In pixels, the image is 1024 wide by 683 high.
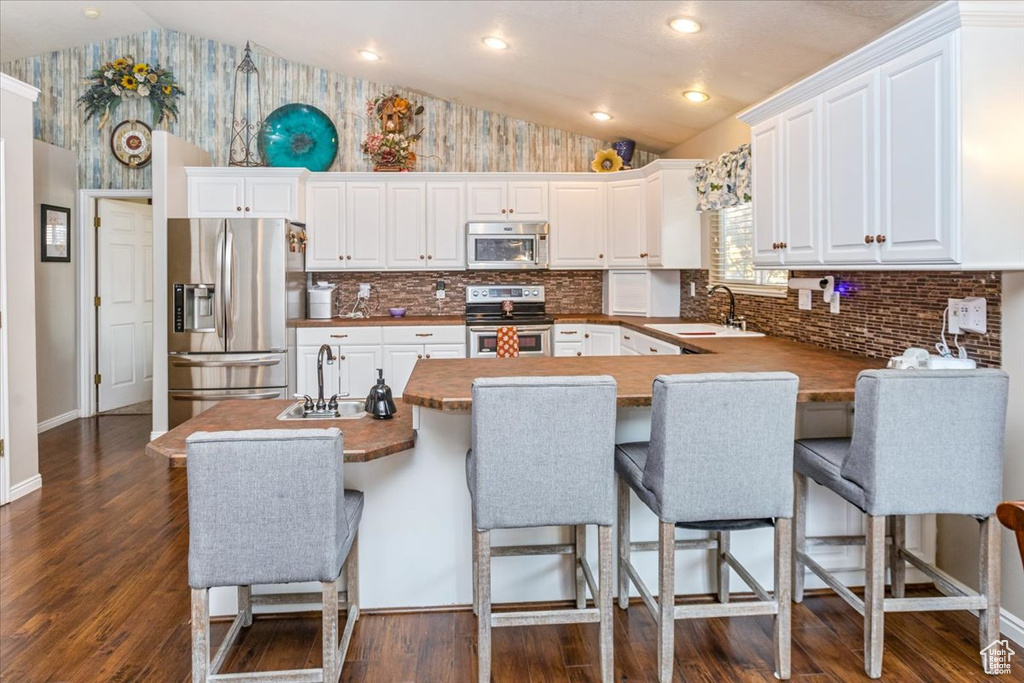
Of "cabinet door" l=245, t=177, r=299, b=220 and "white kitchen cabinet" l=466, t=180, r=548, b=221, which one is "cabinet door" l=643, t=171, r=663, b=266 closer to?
"white kitchen cabinet" l=466, t=180, r=548, b=221

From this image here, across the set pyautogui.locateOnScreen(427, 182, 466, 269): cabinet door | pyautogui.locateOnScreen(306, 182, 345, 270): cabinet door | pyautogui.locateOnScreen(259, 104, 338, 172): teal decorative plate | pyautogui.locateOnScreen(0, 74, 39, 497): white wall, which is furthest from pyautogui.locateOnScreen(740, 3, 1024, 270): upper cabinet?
pyautogui.locateOnScreen(259, 104, 338, 172): teal decorative plate

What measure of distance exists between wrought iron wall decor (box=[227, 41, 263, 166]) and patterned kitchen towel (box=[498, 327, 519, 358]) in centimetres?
257

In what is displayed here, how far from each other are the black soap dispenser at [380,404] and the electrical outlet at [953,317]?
2127mm

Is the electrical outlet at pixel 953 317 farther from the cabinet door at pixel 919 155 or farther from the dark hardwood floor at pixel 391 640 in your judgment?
the dark hardwood floor at pixel 391 640

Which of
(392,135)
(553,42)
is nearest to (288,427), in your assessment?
(553,42)

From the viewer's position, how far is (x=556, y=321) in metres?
5.78

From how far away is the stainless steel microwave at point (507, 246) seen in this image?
19.1 ft

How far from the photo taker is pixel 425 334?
565 centimetres

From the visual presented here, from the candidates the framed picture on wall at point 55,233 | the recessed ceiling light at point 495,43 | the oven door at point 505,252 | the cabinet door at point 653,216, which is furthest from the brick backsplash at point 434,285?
the recessed ceiling light at point 495,43

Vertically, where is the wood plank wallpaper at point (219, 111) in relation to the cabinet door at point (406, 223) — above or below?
above

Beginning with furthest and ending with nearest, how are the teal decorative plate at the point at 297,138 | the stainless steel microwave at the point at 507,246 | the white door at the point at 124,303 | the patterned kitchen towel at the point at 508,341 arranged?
the white door at the point at 124,303 < the teal decorative plate at the point at 297,138 < the stainless steel microwave at the point at 507,246 < the patterned kitchen towel at the point at 508,341

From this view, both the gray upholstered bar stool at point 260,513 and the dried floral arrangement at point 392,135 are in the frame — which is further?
the dried floral arrangement at point 392,135

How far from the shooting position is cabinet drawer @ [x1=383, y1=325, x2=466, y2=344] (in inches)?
222

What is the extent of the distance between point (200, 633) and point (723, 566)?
180 cm
